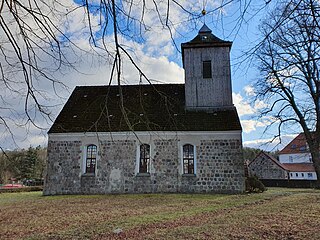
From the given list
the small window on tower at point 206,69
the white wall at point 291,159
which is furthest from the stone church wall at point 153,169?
the white wall at point 291,159

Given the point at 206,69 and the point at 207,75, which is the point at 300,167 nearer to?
the point at 207,75

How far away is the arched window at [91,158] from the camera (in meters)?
16.5

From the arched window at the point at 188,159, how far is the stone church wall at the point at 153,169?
31 cm

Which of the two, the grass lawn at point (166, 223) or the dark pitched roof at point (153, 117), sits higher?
the dark pitched roof at point (153, 117)

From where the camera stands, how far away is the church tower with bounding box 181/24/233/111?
17781 millimetres

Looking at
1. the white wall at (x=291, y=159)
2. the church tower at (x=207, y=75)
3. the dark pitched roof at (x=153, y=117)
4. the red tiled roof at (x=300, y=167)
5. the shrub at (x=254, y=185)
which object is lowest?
the shrub at (x=254, y=185)

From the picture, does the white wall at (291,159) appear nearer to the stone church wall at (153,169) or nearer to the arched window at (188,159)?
the stone church wall at (153,169)

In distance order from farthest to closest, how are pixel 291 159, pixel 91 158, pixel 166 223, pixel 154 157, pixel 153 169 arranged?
pixel 291 159 < pixel 91 158 < pixel 154 157 < pixel 153 169 < pixel 166 223

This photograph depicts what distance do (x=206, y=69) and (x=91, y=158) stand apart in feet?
31.7

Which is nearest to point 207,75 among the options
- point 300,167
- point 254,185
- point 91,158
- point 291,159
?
point 254,185

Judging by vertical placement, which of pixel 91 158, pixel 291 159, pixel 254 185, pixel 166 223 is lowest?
pixel 166 223

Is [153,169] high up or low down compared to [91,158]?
down

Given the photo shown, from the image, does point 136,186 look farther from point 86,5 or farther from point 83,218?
point 86,5

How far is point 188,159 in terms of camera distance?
52.3ft
